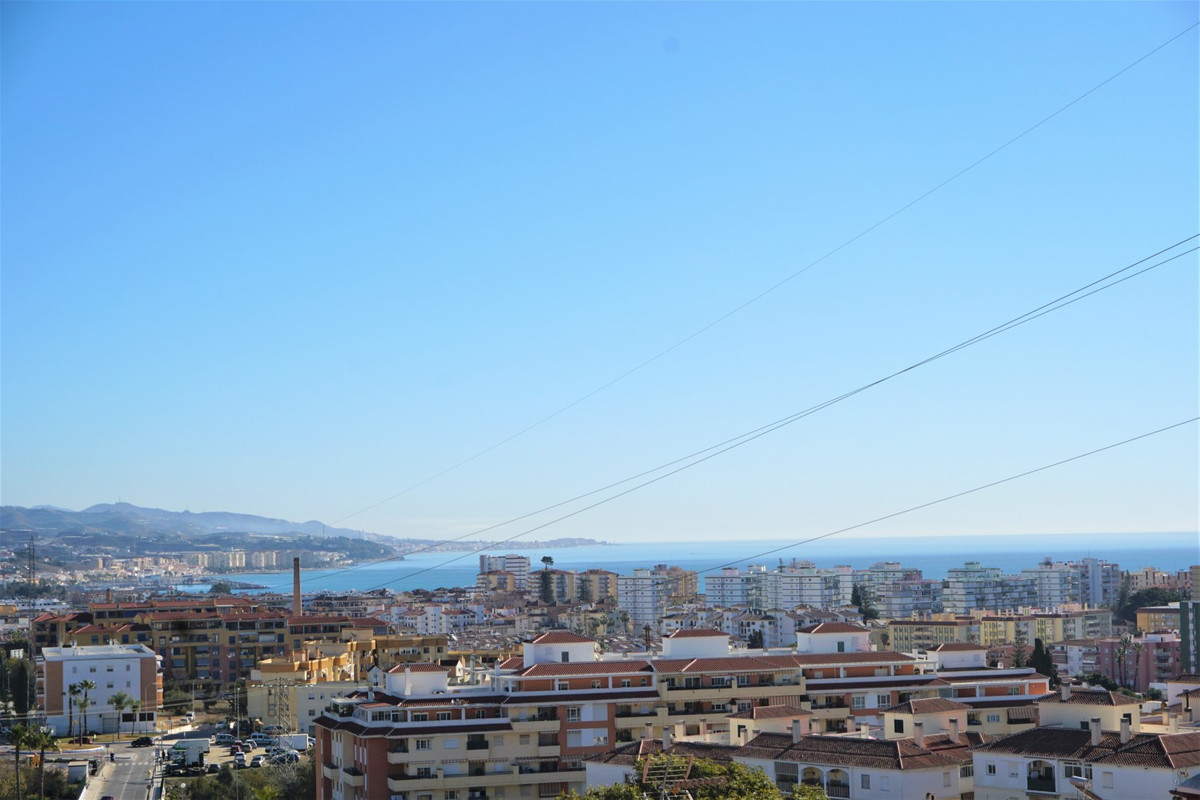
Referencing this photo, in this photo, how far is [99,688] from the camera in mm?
40656

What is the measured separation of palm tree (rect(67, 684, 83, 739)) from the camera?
39.7 meters

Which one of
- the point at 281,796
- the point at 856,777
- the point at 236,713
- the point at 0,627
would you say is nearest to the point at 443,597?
the point at 0,627

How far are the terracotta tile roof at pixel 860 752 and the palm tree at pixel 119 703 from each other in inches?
1038

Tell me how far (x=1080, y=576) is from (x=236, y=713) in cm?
7371

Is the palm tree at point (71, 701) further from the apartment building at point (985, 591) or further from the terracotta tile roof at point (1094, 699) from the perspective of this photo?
the apartment building at point (985, 591)

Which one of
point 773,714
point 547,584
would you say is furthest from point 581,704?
point 547,584

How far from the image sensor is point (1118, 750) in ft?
51.3

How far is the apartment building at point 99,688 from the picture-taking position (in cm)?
4012

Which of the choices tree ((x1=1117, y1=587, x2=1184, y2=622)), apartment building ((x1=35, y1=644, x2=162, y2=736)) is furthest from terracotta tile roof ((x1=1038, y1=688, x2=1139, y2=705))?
tree ((x1=1117, y1=587, x2=1184, y2=622))

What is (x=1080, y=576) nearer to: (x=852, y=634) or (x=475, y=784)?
(x=852, y=634)

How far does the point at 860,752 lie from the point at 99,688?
29.4 meters

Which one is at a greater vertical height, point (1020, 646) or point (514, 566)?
point (1020, 646)

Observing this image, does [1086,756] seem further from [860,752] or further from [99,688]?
[99,688]

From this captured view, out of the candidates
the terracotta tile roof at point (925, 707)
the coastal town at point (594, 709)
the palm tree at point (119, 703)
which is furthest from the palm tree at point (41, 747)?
the terracotta tile roof at point (925, 707)
